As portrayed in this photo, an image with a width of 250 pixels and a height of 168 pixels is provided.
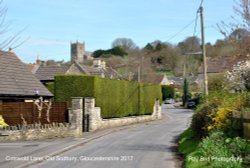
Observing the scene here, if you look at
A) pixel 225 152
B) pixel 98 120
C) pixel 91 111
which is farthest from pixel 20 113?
pixel 225 152

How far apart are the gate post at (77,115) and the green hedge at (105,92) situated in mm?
4810

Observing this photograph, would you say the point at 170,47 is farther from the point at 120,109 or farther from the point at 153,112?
the point at 120,109

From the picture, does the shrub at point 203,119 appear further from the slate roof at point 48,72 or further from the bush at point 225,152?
the slate roof at point 48,72

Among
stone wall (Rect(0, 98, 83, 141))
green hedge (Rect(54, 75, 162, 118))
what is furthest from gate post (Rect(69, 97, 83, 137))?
green hedge (Rect(54, 75, 162, 118))

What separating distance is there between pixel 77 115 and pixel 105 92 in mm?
8136

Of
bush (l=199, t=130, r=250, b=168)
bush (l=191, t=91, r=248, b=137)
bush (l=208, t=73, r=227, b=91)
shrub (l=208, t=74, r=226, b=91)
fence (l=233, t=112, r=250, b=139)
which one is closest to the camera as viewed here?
bush (l=199, t=130, r=250, b=168)

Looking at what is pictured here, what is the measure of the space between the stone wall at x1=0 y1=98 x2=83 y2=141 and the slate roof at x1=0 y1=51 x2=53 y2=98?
421 cm

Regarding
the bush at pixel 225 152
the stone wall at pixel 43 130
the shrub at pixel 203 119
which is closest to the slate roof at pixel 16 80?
the stone wall at pixel 43 130

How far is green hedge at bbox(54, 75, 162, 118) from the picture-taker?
3541 cm

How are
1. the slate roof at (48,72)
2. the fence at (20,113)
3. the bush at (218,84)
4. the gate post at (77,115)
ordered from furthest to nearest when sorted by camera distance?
1. the slate roof at (48,72)
2. the fence at (20,113)
3. the gate post at (77,115)
4. the bush at (218,84)

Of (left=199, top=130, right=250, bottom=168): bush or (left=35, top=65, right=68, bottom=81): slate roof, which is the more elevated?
(left=35, top=65, right=68, bottom=81): slate roof

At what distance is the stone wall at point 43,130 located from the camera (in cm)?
2609

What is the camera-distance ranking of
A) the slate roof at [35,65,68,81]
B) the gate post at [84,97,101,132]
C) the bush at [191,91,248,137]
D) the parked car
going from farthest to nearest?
the parked car
the slate roof at [35,65,68,81]
the gate post at [84,97,101,132]
the bush at [191,91,248,137]

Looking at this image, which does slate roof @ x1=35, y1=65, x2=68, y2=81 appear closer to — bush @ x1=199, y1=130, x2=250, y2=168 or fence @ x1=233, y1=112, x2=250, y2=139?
bush @ x1=199, y1=130, x2=250, y2=168
